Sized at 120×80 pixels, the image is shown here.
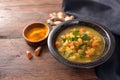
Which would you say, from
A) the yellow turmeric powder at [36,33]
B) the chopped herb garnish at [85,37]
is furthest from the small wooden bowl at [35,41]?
the chopped herb garnish at [85,37]

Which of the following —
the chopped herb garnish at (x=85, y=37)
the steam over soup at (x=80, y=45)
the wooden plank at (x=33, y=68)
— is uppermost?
the chopped herb garnish at (x=85, y=37)

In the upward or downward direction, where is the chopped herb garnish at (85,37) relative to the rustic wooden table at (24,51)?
upward

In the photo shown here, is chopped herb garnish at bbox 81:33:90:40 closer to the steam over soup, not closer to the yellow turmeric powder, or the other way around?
the steam over soup

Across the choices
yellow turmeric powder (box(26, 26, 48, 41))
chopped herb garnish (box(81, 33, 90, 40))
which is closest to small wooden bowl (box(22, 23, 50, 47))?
yellow turmeric powder (box(26, 26, 48, 41))

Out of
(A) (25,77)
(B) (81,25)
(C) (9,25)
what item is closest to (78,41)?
(B) (81,25)

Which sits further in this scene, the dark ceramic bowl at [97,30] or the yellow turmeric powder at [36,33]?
the yellow turmeric powder at [36,33]

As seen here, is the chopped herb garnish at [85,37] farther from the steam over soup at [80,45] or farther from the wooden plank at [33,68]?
the wooden plank at [33,68]

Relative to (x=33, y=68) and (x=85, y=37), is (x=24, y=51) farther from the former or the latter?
(x=85, y=37)
